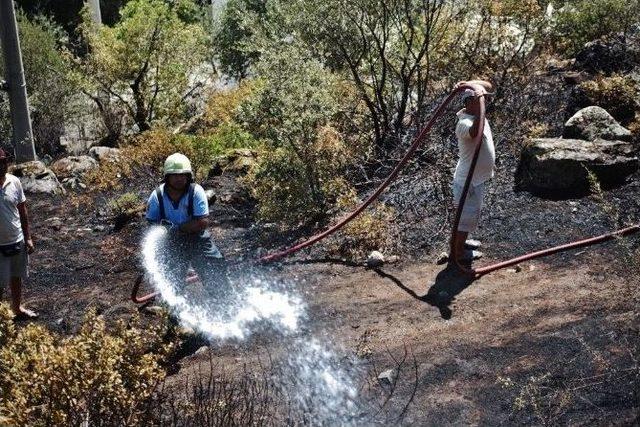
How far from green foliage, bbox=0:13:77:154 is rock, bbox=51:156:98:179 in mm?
1504

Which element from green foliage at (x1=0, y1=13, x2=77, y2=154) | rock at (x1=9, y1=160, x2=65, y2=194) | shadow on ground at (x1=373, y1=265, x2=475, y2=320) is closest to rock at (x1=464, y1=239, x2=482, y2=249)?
shadow on ground at (x1=373, y1=265, x2=475, y2=320)

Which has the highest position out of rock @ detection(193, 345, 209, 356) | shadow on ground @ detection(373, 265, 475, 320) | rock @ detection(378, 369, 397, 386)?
shadow on ground @ detection(373, 265, 475, 320)

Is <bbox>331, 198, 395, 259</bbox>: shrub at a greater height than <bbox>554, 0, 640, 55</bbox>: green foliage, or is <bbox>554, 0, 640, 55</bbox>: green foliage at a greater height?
<bbox>554, 0, 640, 55</bbox>: green foliage

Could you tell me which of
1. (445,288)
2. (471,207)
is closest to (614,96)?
(471,207)

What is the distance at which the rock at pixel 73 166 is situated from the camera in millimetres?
11320

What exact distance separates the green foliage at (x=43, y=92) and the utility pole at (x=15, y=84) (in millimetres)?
1241

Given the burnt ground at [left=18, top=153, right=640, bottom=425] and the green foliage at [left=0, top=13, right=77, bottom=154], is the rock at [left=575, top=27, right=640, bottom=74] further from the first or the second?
the green foliage at [left=0, top=13, right=77, bottom=154]

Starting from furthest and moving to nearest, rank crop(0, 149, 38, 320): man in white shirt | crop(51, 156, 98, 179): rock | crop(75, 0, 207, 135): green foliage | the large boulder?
crop(75, 0, 207, 135): green foliage < crop(51, 156, 98, 179): rock < the large boulder < crop(0, 149, 38, 320): man in white shirt

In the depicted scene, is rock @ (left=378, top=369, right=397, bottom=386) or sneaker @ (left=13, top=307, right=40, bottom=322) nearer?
rock @ (left=378, top=369, right=397, bottom=386)

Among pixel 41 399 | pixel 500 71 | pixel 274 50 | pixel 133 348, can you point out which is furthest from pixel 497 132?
pixel 41 399

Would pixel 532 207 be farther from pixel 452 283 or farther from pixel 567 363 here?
pixel 567 363

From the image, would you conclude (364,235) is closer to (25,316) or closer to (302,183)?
A: (302,183)

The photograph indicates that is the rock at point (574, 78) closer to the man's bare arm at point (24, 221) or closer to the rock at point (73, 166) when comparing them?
the man's bare arm at point (24, 221)

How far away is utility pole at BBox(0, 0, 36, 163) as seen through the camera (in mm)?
11375
